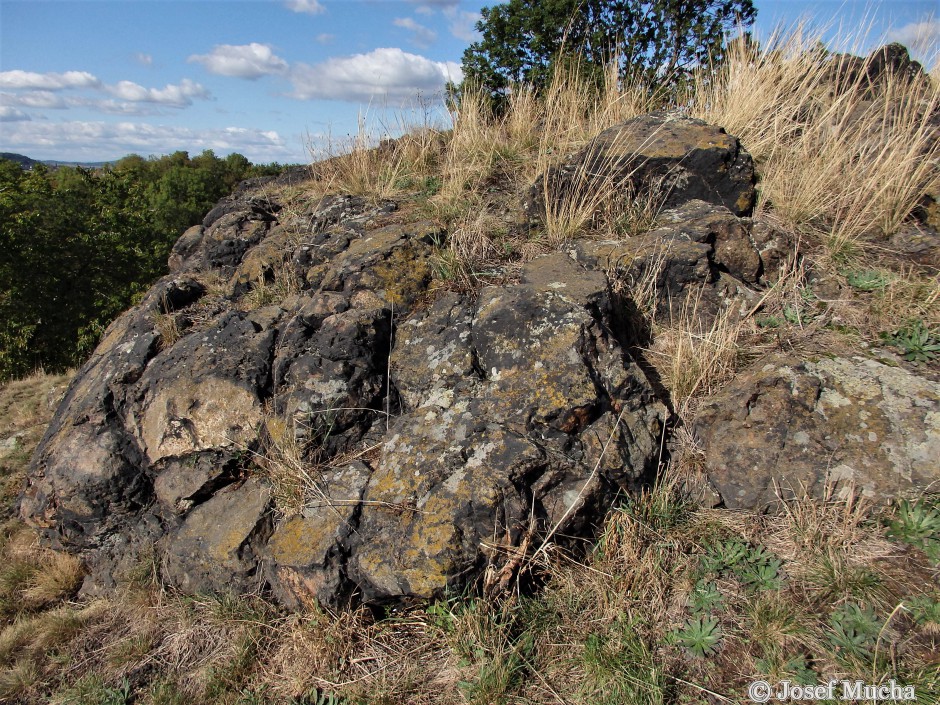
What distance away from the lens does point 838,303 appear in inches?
141

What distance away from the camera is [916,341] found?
125 inches

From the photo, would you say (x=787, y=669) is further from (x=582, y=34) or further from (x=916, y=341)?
(x=582, y=34)

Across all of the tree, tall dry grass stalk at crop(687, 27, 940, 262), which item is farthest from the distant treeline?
tall dry grass stalk at crop(687, 27, 940, 262)

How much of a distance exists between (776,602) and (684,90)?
5919 millimetres

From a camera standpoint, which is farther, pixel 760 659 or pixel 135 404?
pixel 135 404

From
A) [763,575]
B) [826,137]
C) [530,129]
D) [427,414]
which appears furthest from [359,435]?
[826,137]

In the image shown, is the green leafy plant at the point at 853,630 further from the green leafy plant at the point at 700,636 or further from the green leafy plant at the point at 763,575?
the green leafy plant at the point at 700,636

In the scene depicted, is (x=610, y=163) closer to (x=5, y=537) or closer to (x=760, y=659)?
(x=760, y=659)

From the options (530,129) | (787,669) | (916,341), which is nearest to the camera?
(787,669)

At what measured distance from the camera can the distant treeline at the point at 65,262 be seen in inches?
572

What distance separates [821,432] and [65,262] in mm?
19438

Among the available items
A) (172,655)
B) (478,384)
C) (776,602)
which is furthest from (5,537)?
(776,602)

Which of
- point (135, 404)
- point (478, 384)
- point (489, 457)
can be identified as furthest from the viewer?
point (135, 404)

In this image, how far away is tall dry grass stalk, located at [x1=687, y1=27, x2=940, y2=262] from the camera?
418 centimetres
